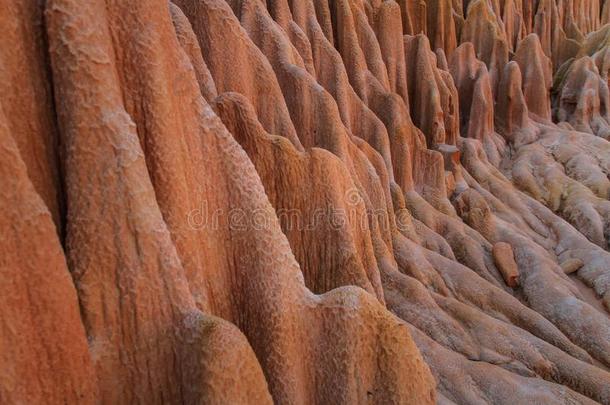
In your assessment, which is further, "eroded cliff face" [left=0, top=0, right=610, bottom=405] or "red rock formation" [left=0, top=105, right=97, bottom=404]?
"eroded cliff face" [left=0, top=0, right=610, bottom=405]

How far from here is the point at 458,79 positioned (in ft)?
35.7

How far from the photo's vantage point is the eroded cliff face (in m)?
2.17

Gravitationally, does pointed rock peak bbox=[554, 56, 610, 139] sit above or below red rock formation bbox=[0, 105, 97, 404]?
above

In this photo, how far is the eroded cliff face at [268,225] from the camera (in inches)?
85.4

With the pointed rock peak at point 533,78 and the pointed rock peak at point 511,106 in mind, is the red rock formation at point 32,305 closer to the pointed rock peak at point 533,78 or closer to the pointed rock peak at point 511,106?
the pointed rock peak at point 511,106

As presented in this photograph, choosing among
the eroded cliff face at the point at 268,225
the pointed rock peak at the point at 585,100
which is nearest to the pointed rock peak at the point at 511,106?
the eroded cliff face at the point at 268,225

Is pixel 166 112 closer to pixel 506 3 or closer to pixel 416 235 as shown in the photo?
pixel 416 235

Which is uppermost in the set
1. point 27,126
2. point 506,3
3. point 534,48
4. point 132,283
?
point 506,3

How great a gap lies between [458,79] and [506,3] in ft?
15.4

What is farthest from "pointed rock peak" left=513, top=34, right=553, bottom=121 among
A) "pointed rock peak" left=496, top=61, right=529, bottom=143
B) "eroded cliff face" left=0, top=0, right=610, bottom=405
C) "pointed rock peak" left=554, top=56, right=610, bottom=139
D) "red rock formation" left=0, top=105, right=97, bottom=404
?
"red rock formation" left=0, top=105, right=97, bottom=404

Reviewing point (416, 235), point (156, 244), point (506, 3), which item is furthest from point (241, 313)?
point (506, 3)

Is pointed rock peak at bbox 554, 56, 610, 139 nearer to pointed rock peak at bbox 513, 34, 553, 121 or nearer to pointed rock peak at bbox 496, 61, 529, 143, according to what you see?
pointed rock peak at bbox 513, 34, 553, 121

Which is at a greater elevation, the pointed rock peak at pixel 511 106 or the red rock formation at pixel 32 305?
the pointed rock peak at pixel 511 106

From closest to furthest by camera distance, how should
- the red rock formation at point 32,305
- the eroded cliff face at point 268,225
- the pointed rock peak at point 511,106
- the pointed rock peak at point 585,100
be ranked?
the red rock formation at point 32,305
the eroded cliff face at point 268,225
the pointed rock peak at point 511,106
the pointed rock peak at point 585,100
